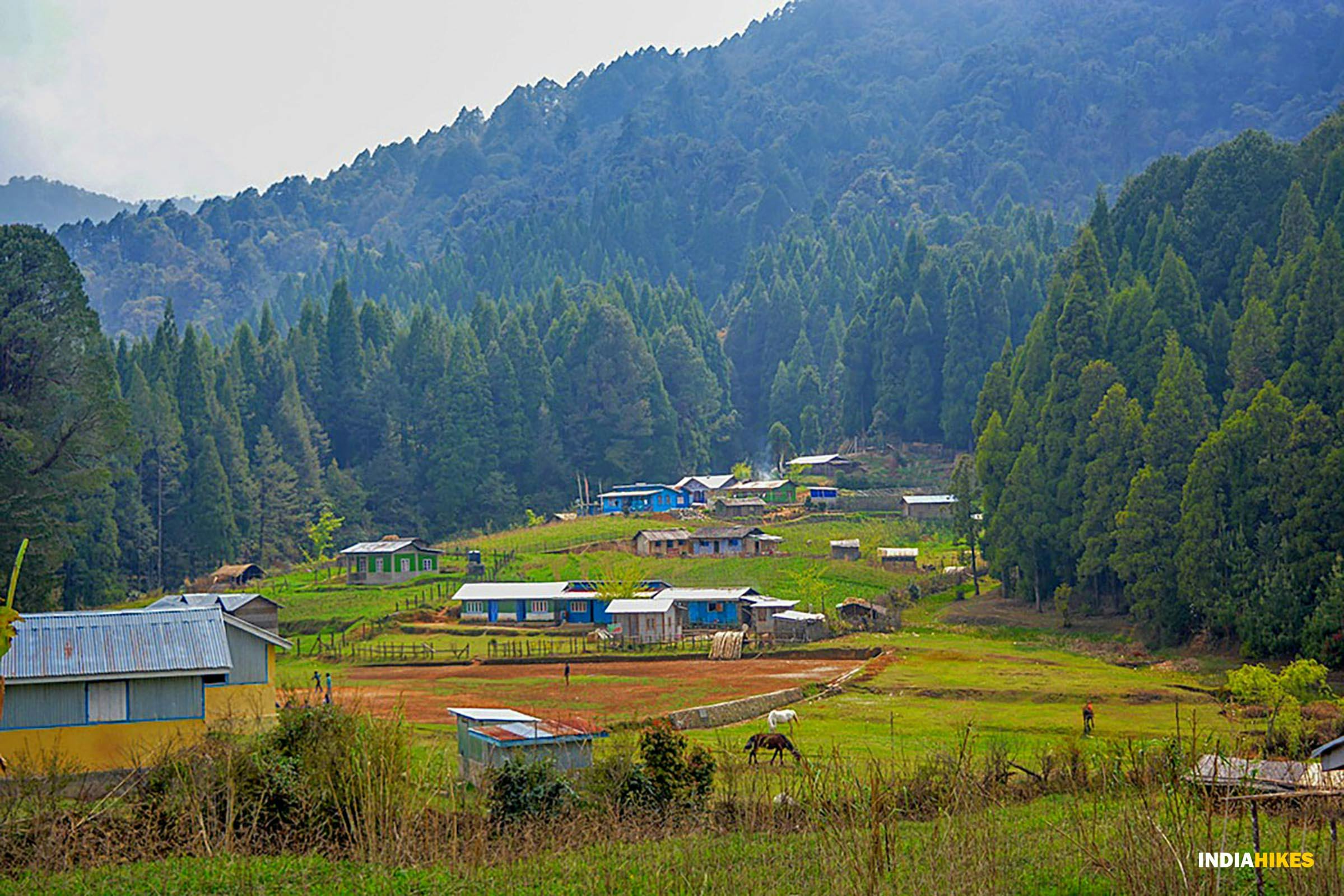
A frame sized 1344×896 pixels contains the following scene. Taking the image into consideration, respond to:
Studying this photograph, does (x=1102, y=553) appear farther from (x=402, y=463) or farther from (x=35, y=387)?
(x=402, y=463)

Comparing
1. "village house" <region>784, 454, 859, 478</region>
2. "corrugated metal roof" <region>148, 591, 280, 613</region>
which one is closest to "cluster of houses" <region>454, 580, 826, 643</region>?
"corrugated metal roof" <region>148, 591, 280, 613</region>

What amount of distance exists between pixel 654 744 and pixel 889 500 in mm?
70844

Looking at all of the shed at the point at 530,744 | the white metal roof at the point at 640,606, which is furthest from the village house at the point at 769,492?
the shed at the point at 530,744

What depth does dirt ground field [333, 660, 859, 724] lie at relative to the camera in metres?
35.6

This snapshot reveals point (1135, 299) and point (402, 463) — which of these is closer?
point (1135, 299)

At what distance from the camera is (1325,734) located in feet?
82.0

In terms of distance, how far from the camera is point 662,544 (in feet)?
237

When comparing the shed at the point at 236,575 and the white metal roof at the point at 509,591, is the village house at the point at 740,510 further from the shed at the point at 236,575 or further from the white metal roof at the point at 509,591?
the shed at the point at 236,575

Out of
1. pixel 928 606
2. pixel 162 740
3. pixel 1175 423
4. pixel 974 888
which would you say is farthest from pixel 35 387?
pixel 974 888

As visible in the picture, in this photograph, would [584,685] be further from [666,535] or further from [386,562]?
[666,535]

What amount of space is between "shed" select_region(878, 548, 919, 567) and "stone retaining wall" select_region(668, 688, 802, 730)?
31.3m

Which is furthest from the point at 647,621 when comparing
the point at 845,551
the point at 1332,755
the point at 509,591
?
the point at 1332,755

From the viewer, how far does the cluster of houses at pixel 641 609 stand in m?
53.0

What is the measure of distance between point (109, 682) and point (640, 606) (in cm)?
2993
